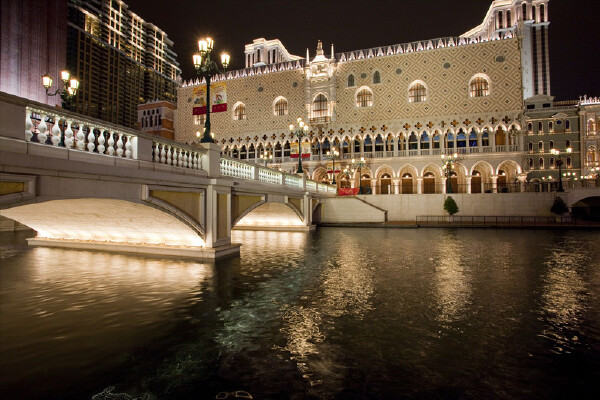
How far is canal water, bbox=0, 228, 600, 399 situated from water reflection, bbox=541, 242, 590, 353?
4cm

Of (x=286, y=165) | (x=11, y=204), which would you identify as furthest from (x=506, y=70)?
(x=11, y=204)

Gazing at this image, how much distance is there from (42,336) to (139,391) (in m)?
2.49

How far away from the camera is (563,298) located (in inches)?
260

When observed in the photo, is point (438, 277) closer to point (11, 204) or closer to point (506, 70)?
point (11, 204)

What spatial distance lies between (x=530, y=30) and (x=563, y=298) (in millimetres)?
76467

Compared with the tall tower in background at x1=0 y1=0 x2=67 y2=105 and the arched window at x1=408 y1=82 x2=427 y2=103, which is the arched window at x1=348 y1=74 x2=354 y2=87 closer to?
the arched window at x1=408 y1=82 x2=427 y2=103

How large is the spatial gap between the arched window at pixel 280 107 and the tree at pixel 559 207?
104 ft

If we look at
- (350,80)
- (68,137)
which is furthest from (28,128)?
(350,80)

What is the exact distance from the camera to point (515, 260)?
10.9 metres

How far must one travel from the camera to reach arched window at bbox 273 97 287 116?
4475cm

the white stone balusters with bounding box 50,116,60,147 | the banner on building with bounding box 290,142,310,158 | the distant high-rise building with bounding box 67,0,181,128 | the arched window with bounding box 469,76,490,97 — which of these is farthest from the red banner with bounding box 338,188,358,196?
the distant high-rise building with bounding box 67,0,181,128

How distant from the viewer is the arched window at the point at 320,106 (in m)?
43.1

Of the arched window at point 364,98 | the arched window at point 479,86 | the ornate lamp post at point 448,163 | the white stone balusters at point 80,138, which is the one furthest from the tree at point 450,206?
the white stone balusters at point 80,138

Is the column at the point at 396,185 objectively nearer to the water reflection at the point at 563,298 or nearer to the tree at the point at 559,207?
the tree at the point at 559,207
